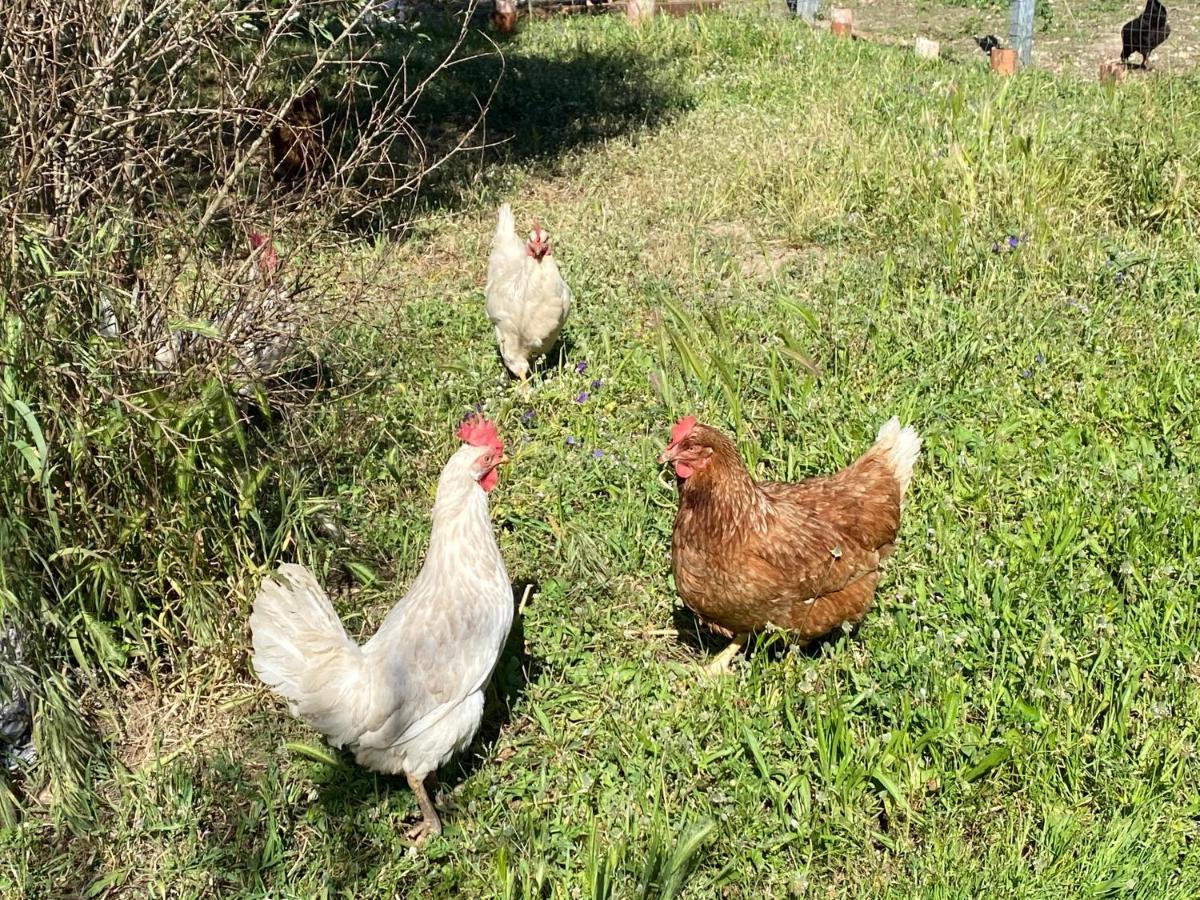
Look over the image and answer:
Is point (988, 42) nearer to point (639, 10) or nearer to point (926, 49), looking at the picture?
point (926, 49)

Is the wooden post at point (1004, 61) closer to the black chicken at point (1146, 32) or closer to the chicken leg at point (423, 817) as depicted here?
the black chicken at point (1146, 32)

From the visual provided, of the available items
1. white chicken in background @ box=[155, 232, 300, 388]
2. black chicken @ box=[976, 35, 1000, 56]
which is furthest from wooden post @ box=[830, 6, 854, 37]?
white chicken in background @ box=[155, 232, 300, 388]

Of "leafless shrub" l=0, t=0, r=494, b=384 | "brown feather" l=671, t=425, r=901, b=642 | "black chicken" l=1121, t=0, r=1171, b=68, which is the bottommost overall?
"brown feather" l=671, t=425, r=901, b=642

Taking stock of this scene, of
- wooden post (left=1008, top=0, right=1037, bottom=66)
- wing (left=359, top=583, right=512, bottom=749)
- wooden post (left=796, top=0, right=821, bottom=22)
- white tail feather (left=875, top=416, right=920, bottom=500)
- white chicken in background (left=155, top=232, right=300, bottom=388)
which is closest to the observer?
wing (left=359, top=583, right=512, bottom=749)

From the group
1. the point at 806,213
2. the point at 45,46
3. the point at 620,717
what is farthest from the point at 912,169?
the point at 45,46

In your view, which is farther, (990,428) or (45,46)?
(990,428)

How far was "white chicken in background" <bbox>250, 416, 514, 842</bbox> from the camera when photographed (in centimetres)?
254

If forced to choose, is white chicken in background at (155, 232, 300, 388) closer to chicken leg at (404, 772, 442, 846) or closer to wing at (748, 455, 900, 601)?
chicken leg at (404, 772, 442, 846)

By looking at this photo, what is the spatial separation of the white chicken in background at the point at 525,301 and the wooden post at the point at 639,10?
8.18 m

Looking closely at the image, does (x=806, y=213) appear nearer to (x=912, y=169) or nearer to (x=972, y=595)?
(x=912, y=169)

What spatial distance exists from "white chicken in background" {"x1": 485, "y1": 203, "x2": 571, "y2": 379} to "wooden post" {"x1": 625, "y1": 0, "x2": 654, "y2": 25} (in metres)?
8.18

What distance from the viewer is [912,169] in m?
6.24

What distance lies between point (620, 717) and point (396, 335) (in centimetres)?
278

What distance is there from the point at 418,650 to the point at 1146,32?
1033 cm
